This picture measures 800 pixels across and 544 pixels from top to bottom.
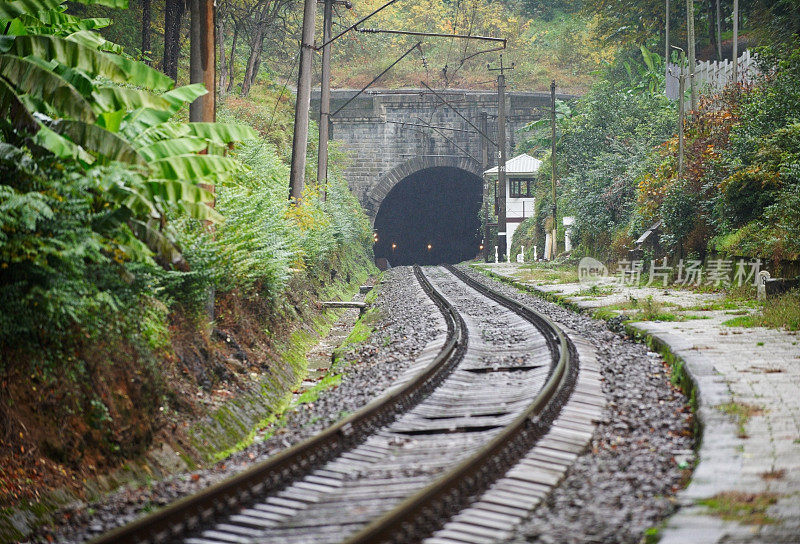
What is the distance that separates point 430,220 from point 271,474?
64492mm

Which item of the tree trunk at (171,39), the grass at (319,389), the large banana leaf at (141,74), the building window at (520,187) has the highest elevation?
the tree trunk at (171,39)

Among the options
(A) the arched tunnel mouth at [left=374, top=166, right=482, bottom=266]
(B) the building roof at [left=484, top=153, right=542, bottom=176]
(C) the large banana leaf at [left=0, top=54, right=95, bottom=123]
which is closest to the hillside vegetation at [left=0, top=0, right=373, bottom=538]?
(C) the large banana leaf at [left=0, top=54, right=95, bottom=123]

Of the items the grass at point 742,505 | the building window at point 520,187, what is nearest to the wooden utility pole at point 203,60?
the grass at point 742,505

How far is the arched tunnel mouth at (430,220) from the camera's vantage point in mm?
64938

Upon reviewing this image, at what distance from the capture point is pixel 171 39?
26.0 metres

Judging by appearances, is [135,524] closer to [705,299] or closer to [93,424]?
[93,424]

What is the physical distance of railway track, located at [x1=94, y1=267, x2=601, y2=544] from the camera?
16.7 feet

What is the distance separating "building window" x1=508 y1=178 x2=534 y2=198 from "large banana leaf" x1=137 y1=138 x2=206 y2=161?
45.3m

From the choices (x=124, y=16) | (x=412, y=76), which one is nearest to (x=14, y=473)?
(x=124, y=16)

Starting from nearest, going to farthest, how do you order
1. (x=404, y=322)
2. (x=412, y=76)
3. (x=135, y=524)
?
(x=135, y=524) → (x=404, y=322) → (x=412, y=76)

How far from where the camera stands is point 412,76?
58.5 metres

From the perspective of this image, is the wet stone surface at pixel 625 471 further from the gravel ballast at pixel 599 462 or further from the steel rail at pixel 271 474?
the steel rail at pixel 271 474

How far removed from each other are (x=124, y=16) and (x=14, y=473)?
25759 mm

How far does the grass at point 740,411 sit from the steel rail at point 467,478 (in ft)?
4.86
